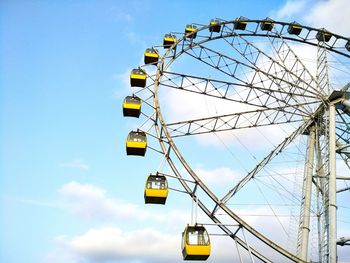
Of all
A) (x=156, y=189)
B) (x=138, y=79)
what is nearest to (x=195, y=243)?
(x=156, y=189)

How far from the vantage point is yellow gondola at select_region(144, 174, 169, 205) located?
1647 cm

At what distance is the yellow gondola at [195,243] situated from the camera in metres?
14.6

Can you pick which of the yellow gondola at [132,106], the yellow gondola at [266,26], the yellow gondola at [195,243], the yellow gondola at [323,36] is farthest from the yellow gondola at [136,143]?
the yellow gondola at [323,36]

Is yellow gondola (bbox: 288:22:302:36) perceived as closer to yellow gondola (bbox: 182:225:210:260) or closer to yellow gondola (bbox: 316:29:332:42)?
yellow gondola (bbox: 316:29:332:42)

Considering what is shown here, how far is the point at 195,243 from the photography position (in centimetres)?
1473

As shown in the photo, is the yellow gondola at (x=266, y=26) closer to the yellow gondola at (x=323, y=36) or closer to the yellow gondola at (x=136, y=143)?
the yellow gondola at (x=323, y=36)

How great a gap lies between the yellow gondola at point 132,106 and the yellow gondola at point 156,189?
17.0 ft

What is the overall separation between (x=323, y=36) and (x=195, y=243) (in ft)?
57.6

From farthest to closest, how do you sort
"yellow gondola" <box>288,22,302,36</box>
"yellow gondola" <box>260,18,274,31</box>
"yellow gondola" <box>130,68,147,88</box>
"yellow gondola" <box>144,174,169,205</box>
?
"yellow gondola" <box>260,18,274,31</box> < "yellow gondola" <box>288,22,302,36</box> < "yellow gondola" <box>130,68,147,88</box> < "yellow gondola" <box>144,174,169,205</box>

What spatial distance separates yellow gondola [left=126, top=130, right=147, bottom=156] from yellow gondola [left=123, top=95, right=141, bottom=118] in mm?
2126

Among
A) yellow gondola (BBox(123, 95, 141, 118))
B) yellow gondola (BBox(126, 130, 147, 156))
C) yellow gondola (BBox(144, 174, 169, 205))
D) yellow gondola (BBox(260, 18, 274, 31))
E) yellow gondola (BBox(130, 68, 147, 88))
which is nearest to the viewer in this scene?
yellow gondola (BBox(144, 174, 169, 205))

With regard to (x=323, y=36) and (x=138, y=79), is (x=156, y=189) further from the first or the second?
(x=323, y=36)

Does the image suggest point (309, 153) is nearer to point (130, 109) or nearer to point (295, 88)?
point (295, 88)

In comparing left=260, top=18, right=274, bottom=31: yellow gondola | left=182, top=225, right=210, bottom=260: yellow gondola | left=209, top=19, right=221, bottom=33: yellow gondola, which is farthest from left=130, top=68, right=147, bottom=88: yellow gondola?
left=182, top=225, right=210, bottom=260: yellow gondola
